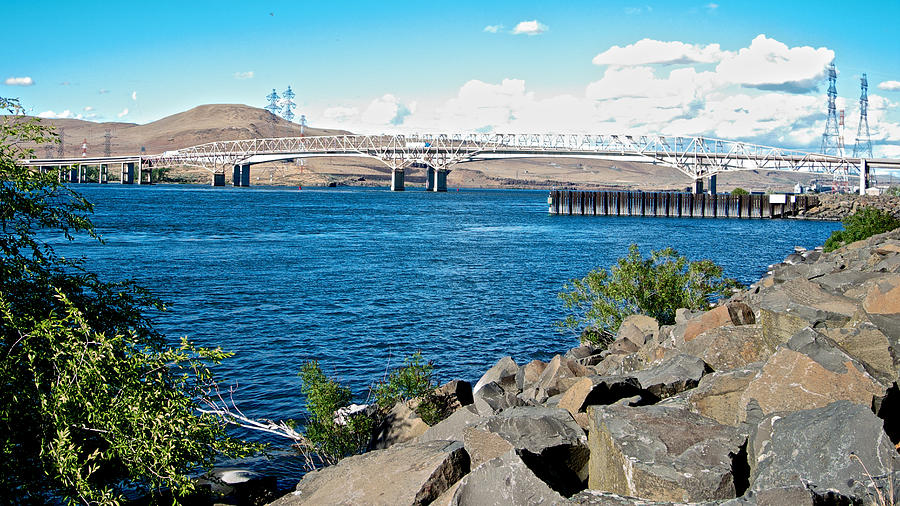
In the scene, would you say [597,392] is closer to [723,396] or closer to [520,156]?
[723,396]

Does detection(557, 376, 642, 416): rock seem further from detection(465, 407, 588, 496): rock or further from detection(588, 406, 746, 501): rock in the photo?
detection(588, 406, 746, 501): rock

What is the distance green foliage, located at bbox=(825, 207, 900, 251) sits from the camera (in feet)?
107

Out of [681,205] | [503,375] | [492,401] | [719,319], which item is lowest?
[503,375]

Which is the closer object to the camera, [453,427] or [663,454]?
[663,454]

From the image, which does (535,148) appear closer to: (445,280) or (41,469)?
(445,280)

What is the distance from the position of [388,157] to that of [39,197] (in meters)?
156

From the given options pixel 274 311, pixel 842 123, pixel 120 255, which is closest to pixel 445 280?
pixel 274 311

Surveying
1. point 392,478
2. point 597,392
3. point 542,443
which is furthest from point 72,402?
point 597,392

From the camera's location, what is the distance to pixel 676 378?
28.5ft

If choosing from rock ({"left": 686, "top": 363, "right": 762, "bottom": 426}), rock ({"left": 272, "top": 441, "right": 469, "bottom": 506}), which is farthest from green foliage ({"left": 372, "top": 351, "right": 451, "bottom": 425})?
rock ({"left": 686, "top": 363, "right": 762, "bottom": 426})

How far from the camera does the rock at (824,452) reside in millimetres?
5223

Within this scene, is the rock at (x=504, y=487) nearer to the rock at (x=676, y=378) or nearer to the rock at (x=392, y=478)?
the rock at (x=392, y=478)

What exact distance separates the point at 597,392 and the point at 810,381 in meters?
2.25

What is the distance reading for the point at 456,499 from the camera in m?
6.23
